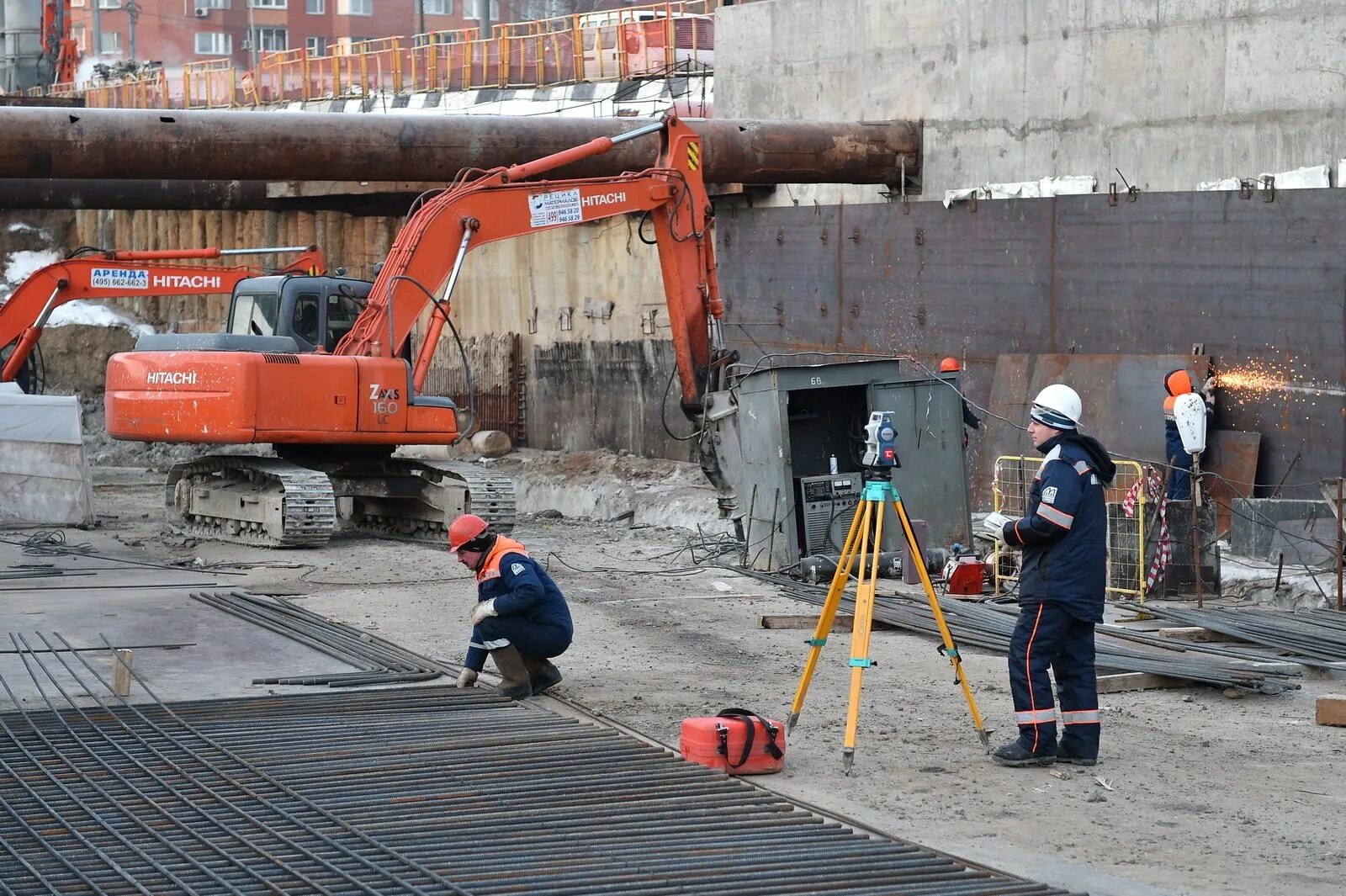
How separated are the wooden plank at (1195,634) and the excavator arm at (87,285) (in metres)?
14.2

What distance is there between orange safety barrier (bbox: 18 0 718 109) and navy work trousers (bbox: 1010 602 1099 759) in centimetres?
1892

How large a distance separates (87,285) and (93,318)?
43.8 ft

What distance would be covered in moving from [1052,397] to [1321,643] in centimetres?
403

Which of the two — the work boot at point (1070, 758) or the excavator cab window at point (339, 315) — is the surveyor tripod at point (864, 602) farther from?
the excavator cab window at point (339, 315)

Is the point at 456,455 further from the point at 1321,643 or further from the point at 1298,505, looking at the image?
the point at 1321,643

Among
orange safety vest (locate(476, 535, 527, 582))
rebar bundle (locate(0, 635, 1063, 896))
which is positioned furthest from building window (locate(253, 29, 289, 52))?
rebar bundle (locate(0, 635, 1063, 896))

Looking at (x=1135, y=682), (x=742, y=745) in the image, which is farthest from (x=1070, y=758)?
(x=1135, y=682)

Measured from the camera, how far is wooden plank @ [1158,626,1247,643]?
11.6m

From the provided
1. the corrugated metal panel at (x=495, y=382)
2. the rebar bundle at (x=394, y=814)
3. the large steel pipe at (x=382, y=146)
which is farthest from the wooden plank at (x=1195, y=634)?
the corrugated metal panel at (x=495, y=382)

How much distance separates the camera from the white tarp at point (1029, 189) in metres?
18.7

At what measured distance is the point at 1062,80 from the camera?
62.6 ft

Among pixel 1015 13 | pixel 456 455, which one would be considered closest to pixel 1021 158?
pixel 1015 13

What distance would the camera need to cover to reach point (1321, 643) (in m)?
11.0

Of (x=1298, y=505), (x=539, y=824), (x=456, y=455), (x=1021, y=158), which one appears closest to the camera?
(x=539, y=824)
